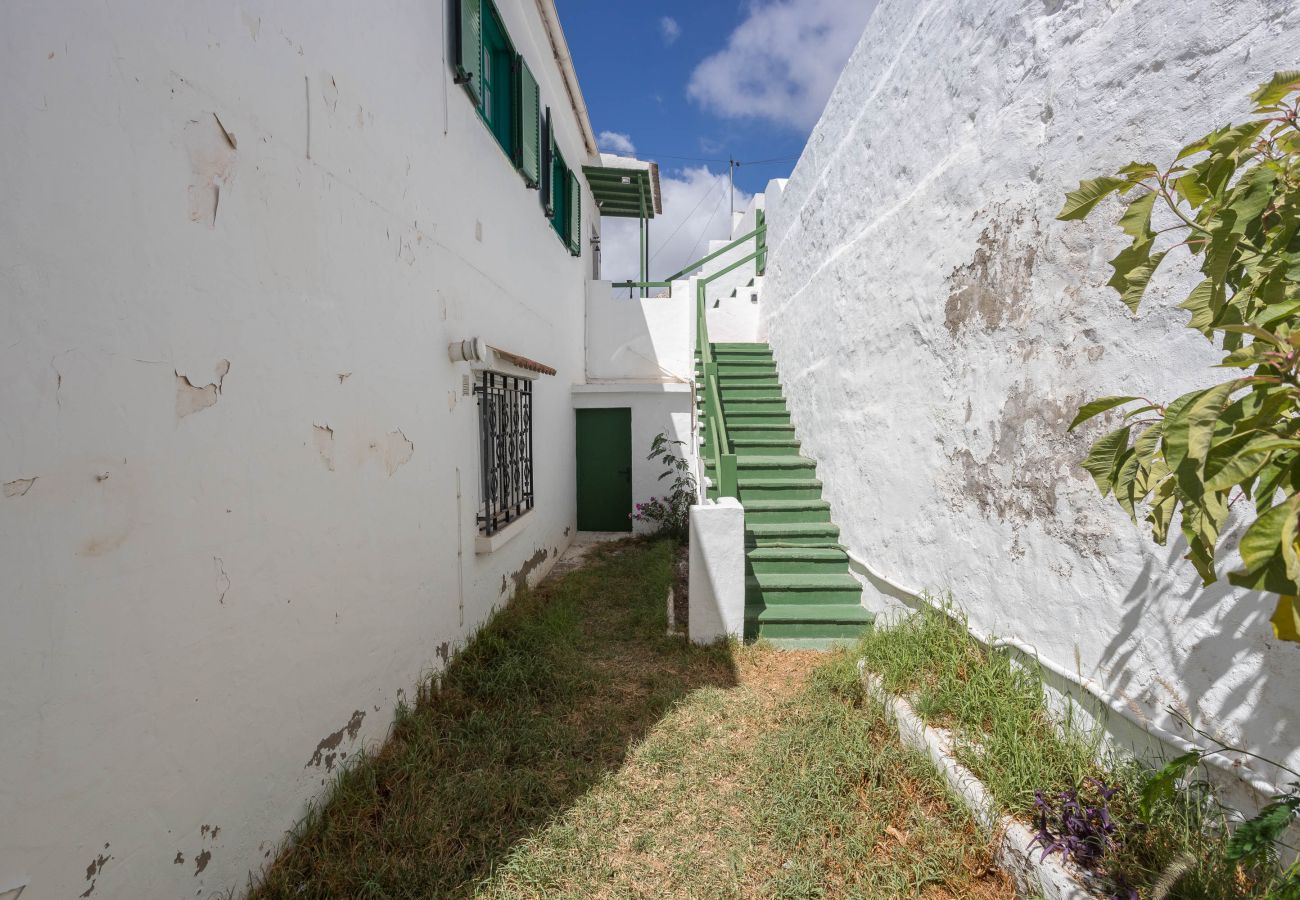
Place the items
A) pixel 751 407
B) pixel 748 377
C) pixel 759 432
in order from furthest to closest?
pixel 748 377
pixel 751 407
pixel 759 432

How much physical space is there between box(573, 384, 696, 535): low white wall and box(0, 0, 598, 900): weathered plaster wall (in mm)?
4963

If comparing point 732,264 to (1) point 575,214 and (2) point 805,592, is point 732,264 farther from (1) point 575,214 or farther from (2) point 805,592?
(2) point 805,592

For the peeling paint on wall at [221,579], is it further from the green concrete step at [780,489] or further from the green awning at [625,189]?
the green awning at [625,189]

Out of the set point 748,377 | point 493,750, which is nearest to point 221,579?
point 493,750

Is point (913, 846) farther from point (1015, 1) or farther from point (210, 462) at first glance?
point (1015, 1)

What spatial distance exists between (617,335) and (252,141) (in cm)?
726

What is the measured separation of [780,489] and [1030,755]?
328cm

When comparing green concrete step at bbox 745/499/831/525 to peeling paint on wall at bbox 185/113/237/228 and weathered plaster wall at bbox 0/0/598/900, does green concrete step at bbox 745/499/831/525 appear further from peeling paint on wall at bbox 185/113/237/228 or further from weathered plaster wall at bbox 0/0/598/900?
peeling paint on wall at bbox 185/113/237/228

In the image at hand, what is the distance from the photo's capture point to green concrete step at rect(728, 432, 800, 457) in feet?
20.5

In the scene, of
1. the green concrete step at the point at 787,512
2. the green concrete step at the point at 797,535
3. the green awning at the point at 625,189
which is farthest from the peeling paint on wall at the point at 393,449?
the green awning at the point at 625,189

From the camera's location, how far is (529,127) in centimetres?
564

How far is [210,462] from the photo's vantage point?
199 cm

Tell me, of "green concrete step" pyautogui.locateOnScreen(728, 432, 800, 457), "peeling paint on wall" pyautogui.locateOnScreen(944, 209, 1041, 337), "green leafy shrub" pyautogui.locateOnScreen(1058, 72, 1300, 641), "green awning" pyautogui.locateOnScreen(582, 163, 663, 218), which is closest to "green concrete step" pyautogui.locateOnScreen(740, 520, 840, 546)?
"green concrete step" pyautogui.locateOnScreen(728, 432, 800, 457)

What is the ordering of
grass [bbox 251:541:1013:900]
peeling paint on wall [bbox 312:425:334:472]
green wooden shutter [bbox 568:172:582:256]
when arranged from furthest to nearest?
green wooden shutter [bbox 568:172:582:256], peeling paint on wall [bbox 312:425:334:472], grass [bbox 251:541:1013:900]
